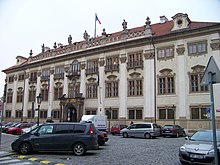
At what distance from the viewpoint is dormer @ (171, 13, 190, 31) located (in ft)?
112

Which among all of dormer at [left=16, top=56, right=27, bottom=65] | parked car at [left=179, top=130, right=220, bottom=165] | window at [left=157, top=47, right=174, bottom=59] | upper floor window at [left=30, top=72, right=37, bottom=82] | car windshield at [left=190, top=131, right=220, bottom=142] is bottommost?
parked car at [left=179, top=130, right=220, bottom=165]

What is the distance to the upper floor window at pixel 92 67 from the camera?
4149cm

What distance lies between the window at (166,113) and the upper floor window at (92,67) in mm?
13298

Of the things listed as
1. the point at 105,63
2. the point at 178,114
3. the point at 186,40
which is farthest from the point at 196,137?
the point at 105,63

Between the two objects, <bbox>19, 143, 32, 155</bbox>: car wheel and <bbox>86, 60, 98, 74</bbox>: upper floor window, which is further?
<bbox>86, 60, 98, 74</bbox>: upper floor window

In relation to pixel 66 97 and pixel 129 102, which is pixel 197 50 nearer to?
pixel 129 102

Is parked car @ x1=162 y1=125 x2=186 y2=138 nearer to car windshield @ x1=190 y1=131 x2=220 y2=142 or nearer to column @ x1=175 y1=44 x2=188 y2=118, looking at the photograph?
column @ x1=175 y1=44 x2=188 y2=118

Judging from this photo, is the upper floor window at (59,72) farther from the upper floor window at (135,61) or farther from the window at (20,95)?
the upper floor window at (135,61)

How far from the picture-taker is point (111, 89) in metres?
39.2

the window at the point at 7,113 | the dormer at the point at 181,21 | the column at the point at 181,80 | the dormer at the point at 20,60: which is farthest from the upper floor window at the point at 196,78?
the dormer at the point at 20,60

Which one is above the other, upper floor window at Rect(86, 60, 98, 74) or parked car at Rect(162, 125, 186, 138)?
upper floor window at Rect(86, 60, 98, 74)

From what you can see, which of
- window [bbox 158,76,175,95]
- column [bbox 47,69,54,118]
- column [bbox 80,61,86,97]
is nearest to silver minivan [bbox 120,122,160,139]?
window [bbox 158,76,175,95]

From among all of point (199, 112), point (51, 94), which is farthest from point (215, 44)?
point (51, 94)

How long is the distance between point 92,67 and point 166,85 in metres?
13.7
